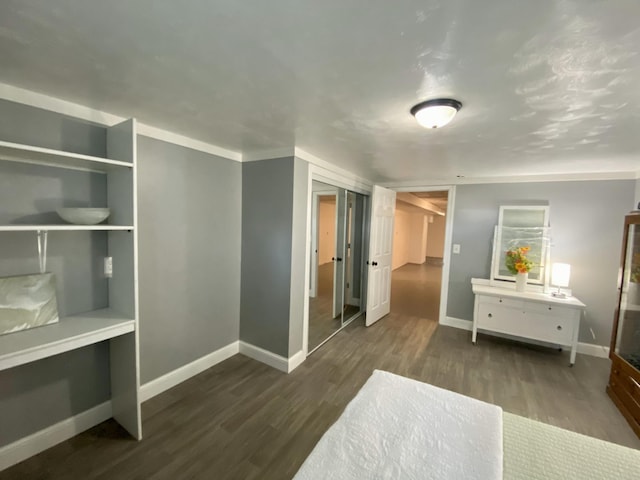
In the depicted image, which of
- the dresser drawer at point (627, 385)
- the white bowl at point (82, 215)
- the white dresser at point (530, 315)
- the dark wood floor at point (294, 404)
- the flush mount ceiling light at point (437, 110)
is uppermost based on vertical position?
the flush mount ceiling light at point (437, 110)

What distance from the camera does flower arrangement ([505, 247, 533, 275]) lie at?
11.0 ft

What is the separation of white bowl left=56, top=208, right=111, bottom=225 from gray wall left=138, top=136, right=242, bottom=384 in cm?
46

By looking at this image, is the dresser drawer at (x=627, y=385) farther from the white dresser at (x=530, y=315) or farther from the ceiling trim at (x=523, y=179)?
the ceiling trim at (x=523, y=179)

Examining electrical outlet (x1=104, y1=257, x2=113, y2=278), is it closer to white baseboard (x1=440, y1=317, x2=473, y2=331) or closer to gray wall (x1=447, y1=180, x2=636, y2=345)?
white baseboard (x1=440, y1=317, x2=473, y2=331)

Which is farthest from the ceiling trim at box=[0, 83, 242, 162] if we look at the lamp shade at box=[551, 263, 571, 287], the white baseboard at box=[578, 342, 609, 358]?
the white baseboard at box=[578, 342, 609, 358]

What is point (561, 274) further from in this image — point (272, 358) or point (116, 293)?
point (116, 293)

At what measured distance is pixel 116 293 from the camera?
1.92 meters

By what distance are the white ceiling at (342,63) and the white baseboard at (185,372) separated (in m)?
2.13

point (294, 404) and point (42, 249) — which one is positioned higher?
point (42, 249)

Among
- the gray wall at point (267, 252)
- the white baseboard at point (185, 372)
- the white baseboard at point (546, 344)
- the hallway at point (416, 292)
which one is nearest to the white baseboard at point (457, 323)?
the white baseboard at point (546, 344)

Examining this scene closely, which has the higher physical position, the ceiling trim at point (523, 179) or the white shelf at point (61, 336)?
the ceiling trim at point (523, 179)

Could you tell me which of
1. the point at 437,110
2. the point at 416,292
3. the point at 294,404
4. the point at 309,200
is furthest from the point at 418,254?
the point at 437,110

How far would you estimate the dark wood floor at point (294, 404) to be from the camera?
1.69m

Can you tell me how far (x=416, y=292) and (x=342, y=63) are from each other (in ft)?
18.7
